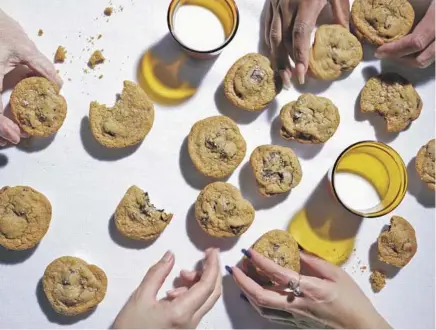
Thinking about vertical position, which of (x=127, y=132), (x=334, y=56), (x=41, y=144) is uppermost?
(x=334, y=56)

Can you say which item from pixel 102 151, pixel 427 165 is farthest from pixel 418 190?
pixel 102 151

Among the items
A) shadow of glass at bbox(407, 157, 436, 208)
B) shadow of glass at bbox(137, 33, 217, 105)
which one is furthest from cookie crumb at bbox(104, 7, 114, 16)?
shadow of glass at bbox(407, 157, 436, 208)

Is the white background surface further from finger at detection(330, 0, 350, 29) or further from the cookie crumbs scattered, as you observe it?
finger at detection(330, 0, 350, 29)

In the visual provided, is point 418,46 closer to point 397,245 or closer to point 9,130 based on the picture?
point 397,245

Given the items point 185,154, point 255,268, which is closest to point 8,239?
point 185,154

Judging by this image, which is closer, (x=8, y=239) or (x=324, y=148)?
(x=8, y=239)

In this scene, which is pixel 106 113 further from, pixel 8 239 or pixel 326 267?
pixel 326 267
